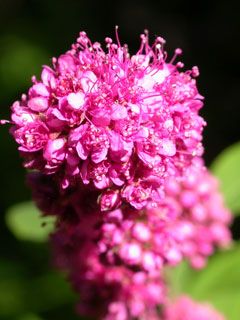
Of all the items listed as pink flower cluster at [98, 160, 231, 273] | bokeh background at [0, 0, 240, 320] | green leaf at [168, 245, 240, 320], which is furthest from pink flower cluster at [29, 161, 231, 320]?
bokeh background at [0, 0, 240, 320]

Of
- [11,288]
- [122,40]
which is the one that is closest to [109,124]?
[11,288]

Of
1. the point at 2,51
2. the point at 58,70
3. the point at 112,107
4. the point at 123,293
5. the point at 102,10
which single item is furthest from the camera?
the point at 102,10

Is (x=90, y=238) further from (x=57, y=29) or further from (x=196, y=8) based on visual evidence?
(x=196, y=8)

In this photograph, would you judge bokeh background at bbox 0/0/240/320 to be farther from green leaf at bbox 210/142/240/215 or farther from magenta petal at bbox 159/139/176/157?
magenta petal at bbox 159/139/176/157

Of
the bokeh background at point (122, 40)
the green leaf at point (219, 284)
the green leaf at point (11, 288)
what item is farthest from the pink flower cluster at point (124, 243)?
the bokeh background at point (122, 40)

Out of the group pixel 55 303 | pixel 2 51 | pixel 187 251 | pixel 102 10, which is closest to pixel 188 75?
pixel 187 251

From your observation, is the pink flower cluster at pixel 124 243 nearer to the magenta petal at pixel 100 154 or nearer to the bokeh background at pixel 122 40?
→ the magenta petal at pixel 100 154

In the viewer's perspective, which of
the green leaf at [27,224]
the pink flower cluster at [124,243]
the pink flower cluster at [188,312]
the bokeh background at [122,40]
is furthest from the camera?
the bokeh background at [122,40]

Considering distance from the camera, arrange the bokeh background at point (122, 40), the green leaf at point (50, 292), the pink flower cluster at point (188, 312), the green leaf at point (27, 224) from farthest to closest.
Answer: the bokeh background at point (122, 40)
the green leaf at point (50, 292)
the green leaf at point (27, 224)
the pink flower cluster at point (188, 312)
